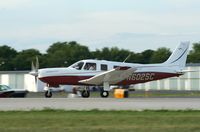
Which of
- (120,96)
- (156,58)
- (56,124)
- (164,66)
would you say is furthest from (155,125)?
(156,58)

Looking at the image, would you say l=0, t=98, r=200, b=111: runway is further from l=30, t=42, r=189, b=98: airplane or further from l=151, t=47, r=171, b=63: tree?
l=151, t=47, r=171, b=63: tree

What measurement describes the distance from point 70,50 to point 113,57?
12.5 metres

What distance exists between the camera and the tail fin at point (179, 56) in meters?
42.1

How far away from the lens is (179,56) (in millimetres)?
42750

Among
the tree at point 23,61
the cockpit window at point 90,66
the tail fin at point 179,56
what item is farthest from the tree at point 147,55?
the cockpit window at point 90,66

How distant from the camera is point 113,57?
15650cm

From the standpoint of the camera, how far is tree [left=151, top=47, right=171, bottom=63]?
14162 cm

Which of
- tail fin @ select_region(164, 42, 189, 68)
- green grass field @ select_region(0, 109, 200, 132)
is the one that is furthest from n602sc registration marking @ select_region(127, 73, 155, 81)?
green grass field @ select_region(0, 109, 200, 132)

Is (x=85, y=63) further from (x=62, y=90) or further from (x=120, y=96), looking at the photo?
(x=62, y=90)

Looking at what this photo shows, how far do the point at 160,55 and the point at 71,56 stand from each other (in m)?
25.6

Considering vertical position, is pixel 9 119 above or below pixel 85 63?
below

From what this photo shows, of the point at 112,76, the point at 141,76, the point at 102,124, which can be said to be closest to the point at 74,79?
the point at 112,76

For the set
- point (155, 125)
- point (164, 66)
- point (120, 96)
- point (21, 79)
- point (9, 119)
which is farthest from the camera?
point (21, 79)

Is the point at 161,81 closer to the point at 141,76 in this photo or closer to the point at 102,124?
the point at 141,76
